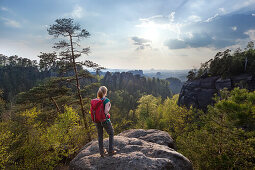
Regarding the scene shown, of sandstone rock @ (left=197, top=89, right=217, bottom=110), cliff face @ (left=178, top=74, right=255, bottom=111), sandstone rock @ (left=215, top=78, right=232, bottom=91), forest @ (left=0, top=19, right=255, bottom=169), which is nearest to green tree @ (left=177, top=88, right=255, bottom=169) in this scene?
forest @ (left=0, top=19, right=255, bottom=169)

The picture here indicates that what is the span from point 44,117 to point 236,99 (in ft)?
51.7

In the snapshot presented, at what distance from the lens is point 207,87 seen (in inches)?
1262

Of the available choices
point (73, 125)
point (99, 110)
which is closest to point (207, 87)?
point (73, 125)

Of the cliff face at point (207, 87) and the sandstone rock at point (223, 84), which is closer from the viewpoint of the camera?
the cliff face at point (207, 87)

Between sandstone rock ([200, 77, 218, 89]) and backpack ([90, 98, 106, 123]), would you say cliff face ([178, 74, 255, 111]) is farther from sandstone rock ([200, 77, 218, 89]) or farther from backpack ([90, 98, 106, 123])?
backpack ([90, 98, 106, 123])

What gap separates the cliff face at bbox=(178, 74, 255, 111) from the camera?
25.0 meters

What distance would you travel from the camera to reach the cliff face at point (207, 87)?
24977 mm

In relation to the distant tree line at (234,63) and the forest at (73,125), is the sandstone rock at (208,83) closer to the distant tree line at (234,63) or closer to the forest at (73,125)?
the distant tree line at (234,63)

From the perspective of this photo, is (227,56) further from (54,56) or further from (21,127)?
(21,127)

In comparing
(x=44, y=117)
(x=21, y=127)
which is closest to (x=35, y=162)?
(x=21, y=127)

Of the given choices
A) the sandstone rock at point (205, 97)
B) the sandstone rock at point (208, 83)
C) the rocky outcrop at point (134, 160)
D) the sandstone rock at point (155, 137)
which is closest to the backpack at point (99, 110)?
the rocky outcrop at point (134, 160)

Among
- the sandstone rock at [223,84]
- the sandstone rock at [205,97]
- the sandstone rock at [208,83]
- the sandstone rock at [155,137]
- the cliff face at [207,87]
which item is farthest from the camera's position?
the sandstone rock at [208,83]

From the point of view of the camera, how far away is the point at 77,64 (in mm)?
11531

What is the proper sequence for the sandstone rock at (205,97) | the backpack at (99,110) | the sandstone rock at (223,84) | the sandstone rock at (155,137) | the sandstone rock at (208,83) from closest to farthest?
the backpack at (99,110) < the sandstone rock at (155,137) < the sandstone rock at (223,84) < the sandstone rock at (205,97) < the sandstone rock at (208,83)
